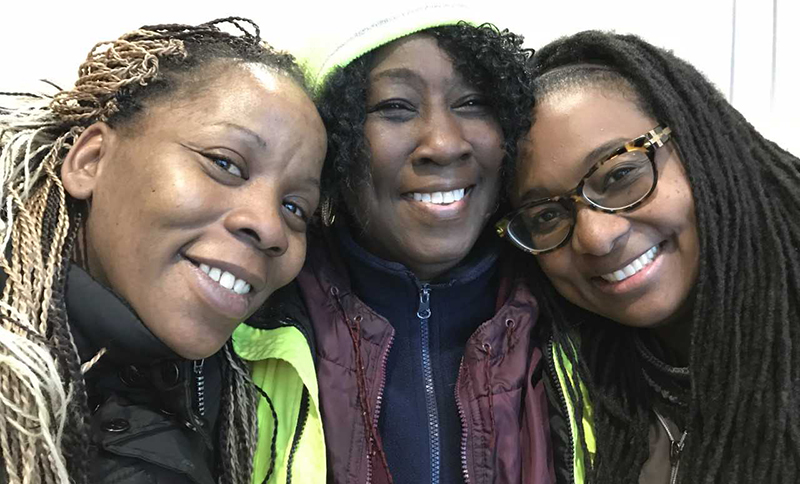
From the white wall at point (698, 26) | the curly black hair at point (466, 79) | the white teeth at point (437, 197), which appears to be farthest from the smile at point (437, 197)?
the white wall at point (698, 26)

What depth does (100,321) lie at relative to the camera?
913 millimetres

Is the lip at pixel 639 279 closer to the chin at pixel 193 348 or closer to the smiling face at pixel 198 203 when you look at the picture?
the smiling face at pixel 198 203

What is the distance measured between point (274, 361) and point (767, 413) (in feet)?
2.95

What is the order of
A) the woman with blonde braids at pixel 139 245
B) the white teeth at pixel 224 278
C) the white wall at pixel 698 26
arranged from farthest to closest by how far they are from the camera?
the white wall at pixel 698 26, the white teeth at pixel 224 278, the woman with blonde braids at pixel 139 245

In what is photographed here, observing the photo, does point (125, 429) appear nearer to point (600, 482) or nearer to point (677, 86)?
point (600, 482)

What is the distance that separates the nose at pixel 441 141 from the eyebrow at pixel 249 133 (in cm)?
35

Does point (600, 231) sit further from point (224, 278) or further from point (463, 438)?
point (224, 278)

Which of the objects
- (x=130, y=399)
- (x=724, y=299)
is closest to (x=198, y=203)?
(x=130, y=399)

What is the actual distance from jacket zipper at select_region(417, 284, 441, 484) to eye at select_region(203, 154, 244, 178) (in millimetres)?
492

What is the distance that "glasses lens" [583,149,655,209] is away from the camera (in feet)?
3.80

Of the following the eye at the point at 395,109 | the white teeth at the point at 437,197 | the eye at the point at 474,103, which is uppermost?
the eye at the point at 474,103

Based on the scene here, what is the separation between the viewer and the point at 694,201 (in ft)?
3.73

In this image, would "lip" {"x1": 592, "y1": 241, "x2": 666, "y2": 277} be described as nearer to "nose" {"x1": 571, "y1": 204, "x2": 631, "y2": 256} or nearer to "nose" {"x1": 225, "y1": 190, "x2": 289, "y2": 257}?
"nose" {"x1": 571, "y1": 204, "x2": 631, "y2": 256}

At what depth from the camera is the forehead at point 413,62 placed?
1249 millimetres
